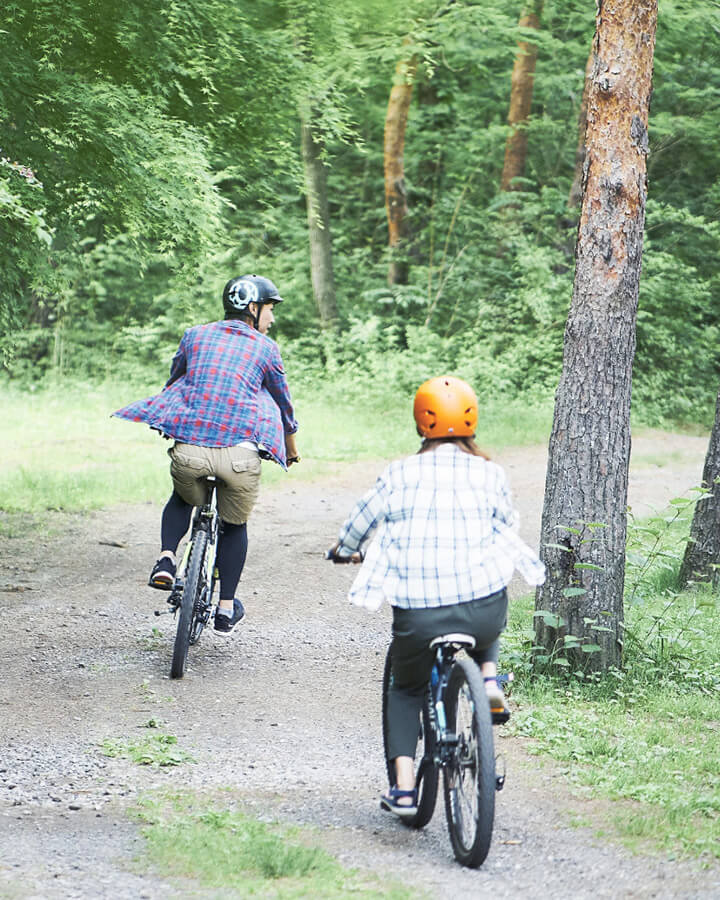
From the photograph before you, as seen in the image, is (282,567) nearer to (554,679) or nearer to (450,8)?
(554,679)

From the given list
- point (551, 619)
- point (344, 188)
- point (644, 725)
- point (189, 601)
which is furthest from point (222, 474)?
point (344, 188)

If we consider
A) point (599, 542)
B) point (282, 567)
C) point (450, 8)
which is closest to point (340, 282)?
point (450, 8)

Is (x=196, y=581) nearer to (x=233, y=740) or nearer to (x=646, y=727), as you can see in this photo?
(x=233, y=740)

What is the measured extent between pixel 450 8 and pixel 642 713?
673 inches

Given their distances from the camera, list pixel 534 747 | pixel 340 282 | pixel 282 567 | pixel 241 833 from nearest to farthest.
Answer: pixel 241 833 < pixel 534 747 < pixel 282 567 < pixel 340 282

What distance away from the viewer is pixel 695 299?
2125cm

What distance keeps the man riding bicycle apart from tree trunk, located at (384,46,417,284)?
54.3 ft

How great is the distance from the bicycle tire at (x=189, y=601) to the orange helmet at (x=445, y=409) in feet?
8.20

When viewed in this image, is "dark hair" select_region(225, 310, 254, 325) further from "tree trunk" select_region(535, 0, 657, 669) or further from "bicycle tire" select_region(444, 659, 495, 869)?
"bicycle tire" select_region(444, 659, 495, 869)

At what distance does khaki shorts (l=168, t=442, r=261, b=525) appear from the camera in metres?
6.18

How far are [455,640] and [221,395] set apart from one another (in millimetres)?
2720

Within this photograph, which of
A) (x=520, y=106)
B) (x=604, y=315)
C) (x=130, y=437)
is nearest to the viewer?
(x=604, y=315)

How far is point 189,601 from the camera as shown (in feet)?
20.0

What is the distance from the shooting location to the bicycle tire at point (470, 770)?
12.3 ft
